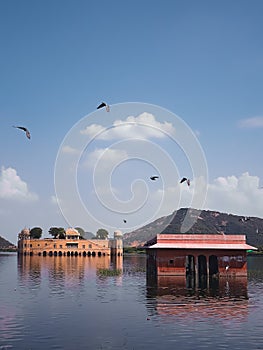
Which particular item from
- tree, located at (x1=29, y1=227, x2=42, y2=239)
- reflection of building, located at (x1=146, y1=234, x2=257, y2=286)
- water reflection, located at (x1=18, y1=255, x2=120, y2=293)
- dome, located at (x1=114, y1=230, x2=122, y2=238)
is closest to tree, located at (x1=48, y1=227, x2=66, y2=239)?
tree, located at (x1=29, y1=227, x2=42, y2=239)

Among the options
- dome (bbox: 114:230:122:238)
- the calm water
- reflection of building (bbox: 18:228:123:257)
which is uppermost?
dome (bbox: 114:230:122:238)

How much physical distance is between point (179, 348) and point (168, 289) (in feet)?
75.3

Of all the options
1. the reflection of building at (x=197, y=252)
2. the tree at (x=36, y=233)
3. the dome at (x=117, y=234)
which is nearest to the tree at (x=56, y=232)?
the tree at (x=36, y=233)

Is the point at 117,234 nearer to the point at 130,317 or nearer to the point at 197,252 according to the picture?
the point at 197,252

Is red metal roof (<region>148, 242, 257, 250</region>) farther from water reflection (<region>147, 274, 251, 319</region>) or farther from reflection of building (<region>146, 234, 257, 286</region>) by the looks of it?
water reflection (<region>147, 274, 251, 319</region>)

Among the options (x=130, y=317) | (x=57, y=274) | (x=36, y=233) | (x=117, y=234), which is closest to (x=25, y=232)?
(x=36, y=233)

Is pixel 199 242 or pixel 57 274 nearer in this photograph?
pixel 199 242

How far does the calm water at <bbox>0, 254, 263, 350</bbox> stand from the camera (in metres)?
24.5

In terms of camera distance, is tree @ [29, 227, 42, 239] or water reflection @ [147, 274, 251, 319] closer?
water reflection @ [147, 274, 251, 319]

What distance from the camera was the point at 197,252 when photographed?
5800 centimetres

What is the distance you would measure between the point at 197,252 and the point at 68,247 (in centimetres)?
11436

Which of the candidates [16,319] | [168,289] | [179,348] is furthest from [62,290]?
[179,348]

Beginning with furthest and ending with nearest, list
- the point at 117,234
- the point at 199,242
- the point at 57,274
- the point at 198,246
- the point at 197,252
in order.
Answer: the point at 117,234, the point at 57,274, the point at 199,242, the point at 197,252, the point at 198,246

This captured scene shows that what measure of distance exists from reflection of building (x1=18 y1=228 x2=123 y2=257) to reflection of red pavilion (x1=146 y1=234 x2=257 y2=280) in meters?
112
